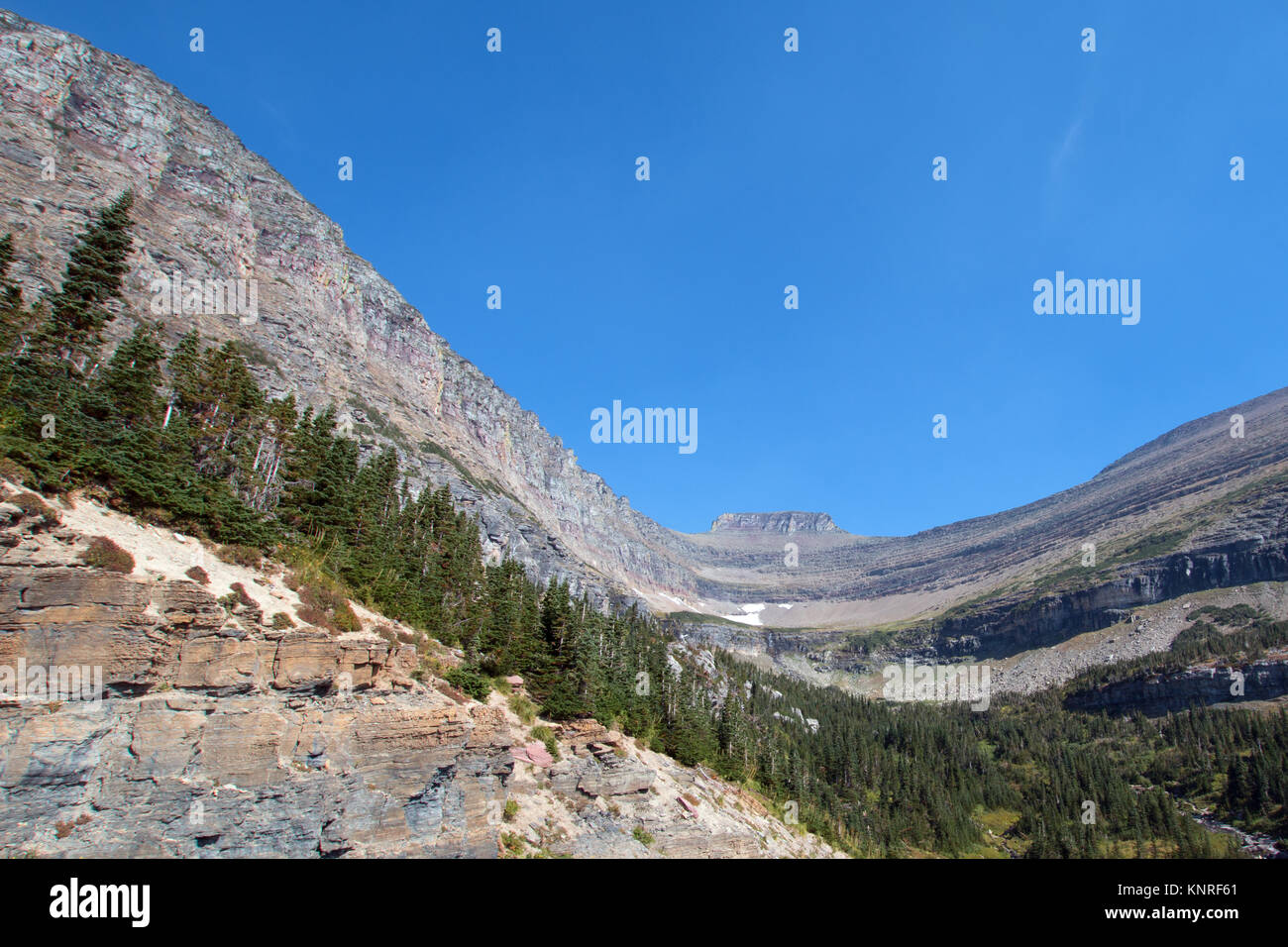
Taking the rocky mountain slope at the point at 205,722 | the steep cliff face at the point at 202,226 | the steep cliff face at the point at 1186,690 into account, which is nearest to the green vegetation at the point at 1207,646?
the steep cliff face at the point at 1186,690

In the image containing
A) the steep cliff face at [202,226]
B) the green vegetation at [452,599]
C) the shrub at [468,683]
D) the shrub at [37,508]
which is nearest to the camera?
the shrub at [37,508]

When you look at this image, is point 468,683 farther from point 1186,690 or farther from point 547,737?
point 1186,690

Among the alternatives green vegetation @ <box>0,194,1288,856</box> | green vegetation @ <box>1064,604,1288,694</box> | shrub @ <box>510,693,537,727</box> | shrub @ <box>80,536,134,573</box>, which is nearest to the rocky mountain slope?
shrub @ <box>80,536,134,573</box>

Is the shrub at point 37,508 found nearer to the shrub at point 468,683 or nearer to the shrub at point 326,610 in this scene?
the shrub at point 326,610

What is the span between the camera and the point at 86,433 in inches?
925

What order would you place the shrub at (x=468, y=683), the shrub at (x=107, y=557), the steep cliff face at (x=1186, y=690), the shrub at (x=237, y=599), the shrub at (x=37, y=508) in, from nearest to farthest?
the shrub at (x=37, y=508), the shrub at (x=107, y=557), the shrub at (x=237, y=599), the shrub at (x=468, y=683), the steep cliff face at (x=1186, y=690)

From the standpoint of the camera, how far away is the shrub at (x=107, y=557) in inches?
685

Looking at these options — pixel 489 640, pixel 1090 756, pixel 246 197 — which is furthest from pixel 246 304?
pixel 1090 756

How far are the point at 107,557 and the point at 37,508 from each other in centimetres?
240

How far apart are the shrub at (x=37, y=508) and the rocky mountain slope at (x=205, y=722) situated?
1.9 inches

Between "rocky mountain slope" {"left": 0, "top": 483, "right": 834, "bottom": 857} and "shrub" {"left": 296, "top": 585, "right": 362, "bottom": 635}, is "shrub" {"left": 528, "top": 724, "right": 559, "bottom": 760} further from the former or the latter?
"shrub" {"left": 296, "top": 585, "right": 362, "bottom": 635}

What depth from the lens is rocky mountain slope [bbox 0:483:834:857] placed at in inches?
612
